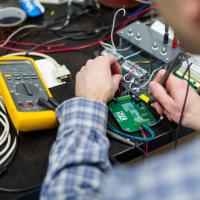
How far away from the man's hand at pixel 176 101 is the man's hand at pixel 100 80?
11 centimetres

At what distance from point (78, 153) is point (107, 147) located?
0.25 feet

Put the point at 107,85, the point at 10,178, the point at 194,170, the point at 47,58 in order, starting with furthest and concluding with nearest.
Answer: the point at 47,58 < the point at 107,85 < the point at 10,178 < the point at 194,170

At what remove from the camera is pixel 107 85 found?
0.99 metres

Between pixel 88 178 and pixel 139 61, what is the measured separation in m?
0.51

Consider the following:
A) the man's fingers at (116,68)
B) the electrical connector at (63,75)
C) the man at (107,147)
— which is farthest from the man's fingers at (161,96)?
the electrical connector at (63,75)

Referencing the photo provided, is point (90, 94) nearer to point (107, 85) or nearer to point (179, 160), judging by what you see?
point (107, 85)

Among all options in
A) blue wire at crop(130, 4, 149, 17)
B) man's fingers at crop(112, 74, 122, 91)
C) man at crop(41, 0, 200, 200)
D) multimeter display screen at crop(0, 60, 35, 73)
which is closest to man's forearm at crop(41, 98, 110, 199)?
man at crop(41, 0, 200, 200)

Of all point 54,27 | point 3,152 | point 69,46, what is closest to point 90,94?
point 3,152

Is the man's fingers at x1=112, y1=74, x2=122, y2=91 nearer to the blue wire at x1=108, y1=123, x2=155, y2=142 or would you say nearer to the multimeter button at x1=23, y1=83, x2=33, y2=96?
the blue wire at x1=108, y1=123, x2=155, y2=142

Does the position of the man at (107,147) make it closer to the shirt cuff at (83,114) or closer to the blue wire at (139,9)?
the shirt cuff at (83,114)

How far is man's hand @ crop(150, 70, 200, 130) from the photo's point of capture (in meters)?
0.97

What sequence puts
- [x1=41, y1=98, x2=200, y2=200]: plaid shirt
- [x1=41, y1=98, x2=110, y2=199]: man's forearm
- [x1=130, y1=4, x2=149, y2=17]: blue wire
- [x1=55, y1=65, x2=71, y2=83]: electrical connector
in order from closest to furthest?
[x1=41, y1=98, x2=200, y2=200]: plaid shirt → [x1=41, y1=98, x2=110, y2=199]: man's forearm → [x1=55, y1=65, x2=71, y2=83]: electrical connector → [x1=130, y1=4, x2=149, y2=17]: blue wire

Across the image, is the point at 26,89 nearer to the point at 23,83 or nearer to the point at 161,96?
the point at 23,83

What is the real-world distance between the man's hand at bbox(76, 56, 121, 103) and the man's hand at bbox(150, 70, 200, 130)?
11 cm
